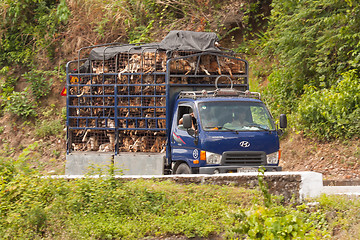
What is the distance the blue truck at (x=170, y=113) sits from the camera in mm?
11555

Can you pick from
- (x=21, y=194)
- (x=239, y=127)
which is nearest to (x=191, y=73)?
(x=239, y=127)

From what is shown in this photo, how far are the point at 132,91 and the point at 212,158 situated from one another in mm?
3795

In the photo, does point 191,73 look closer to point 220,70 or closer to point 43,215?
point 220,70

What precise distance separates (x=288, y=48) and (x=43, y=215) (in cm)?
1246

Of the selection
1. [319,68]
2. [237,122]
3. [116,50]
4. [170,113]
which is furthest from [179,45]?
[319,68]

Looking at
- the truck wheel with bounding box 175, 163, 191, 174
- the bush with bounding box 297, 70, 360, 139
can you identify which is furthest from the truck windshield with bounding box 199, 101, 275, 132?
the bush with bounding box 297, 70, 360, 139

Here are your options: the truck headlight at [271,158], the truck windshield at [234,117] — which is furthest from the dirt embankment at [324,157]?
the truck windshield at [234,117]

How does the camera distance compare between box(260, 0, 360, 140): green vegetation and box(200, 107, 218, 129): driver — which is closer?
box(200, 107, 218, 129): driver

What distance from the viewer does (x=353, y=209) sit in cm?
831

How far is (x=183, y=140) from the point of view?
12.1 meters

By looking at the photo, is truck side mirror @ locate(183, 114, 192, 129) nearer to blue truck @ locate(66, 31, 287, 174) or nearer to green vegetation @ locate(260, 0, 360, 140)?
blue truck @ locate(66, 31, 287, 174)

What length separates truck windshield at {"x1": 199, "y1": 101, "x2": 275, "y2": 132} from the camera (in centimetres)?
1177

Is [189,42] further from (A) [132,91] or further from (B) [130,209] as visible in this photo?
(B) [130,209]

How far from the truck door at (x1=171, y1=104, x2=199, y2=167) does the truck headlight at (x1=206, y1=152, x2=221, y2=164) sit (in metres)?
0.27
